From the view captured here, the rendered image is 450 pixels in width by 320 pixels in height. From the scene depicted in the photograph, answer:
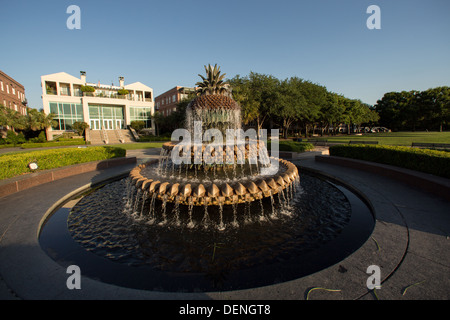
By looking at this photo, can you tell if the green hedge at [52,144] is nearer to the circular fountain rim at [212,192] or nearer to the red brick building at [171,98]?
the red brick building at [171,98]

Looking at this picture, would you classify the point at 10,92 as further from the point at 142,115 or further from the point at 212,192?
the point at 212,192

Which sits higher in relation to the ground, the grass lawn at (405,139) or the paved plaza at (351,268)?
the grass lawn at (405,139)

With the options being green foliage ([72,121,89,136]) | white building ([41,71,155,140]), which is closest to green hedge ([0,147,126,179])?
green foliage ([72,121,89,136])

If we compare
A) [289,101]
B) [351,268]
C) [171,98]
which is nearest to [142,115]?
[171,98]

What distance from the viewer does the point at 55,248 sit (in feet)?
14.5

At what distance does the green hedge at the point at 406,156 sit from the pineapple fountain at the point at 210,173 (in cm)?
549

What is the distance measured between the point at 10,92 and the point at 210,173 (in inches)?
2405

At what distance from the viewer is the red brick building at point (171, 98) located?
5553cm

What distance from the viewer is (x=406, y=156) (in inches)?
359

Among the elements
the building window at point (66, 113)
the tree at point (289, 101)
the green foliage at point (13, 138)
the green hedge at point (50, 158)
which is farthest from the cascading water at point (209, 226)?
the building window at point (66, 113)

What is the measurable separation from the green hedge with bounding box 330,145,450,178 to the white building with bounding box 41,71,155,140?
48690 mm

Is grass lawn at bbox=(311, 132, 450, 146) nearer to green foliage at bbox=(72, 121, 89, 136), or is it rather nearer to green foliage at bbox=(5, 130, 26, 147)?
green foliage at bbox=(72, 121, 89, 136)

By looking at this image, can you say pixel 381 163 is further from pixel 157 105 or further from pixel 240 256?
pixel 157 105
